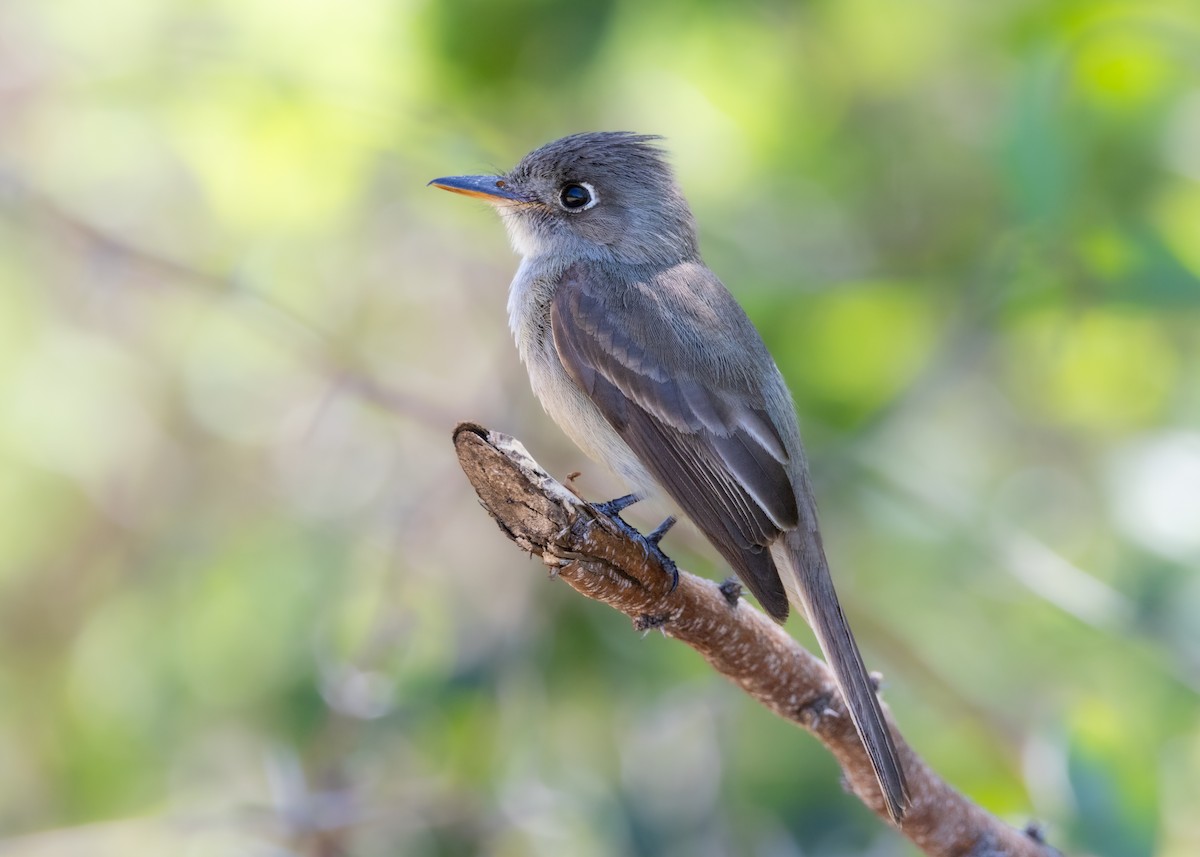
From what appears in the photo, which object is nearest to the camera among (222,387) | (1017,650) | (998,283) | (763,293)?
(998,283)

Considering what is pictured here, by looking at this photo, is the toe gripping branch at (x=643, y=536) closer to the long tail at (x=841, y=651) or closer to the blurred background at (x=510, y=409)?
the long tail at (x=841, y=651)

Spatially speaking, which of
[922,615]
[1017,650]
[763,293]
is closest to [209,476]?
[763,293]

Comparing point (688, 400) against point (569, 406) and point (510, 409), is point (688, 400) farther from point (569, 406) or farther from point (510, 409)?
point (510, 409)

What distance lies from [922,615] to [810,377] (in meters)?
1.18

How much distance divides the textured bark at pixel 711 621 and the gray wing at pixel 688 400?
1.10 ft

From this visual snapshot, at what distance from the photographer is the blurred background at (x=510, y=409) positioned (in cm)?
429

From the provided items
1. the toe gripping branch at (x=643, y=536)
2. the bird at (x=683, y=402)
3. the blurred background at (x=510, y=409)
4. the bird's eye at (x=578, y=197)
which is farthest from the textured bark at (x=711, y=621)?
the bird's eye at (x=578, y=197)

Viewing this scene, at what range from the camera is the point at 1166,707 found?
179 inches

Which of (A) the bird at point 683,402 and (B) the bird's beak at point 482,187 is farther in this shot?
(B) the bird's beak at point 482,187

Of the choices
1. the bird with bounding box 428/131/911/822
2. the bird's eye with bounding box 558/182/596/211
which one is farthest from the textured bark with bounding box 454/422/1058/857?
the bird's eye with bounding box 558/182/596/211

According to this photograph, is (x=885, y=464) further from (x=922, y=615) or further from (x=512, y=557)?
(x=512, y=557)

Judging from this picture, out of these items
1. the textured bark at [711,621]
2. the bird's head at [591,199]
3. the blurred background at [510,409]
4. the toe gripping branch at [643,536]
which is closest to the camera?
the textured bark at [711,621]

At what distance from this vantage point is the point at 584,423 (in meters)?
3.58

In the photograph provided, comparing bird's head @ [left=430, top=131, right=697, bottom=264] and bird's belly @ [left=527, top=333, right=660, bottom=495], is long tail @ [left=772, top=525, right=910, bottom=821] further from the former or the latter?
bird's head @ [left=430, top=131, right=697, bottom=264]
